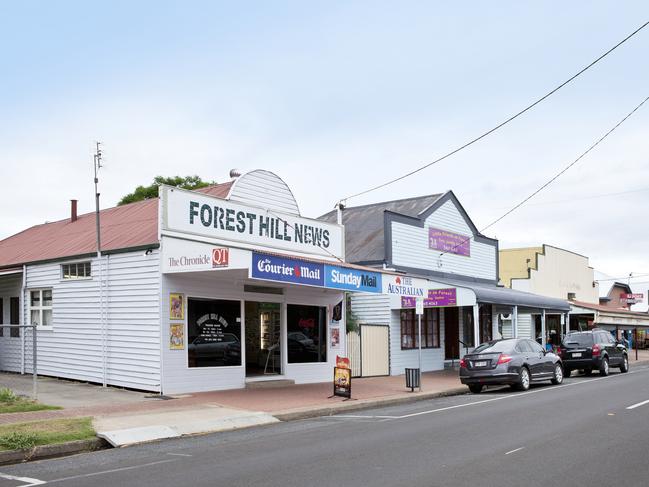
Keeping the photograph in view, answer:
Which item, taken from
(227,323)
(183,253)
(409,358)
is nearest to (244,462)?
(183,253)

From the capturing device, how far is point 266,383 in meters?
18.7

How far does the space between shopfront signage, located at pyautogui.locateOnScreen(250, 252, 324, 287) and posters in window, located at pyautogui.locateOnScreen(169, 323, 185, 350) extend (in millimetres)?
2671

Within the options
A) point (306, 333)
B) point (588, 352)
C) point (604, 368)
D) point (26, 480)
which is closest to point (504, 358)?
point (306, 333)

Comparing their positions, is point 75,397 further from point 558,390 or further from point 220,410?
point 558,390

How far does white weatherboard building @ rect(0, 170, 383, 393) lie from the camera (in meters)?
16.3

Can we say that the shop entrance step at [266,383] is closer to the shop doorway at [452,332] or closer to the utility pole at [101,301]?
the utility pole at [101,301]

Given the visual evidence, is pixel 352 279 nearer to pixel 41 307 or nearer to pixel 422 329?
pixel 41 307

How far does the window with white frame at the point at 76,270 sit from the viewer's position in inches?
728

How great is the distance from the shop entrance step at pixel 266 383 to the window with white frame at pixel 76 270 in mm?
5077

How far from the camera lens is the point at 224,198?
18.3 meters

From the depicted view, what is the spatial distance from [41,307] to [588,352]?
1788 cm

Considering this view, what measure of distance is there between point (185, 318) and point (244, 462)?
315 inches

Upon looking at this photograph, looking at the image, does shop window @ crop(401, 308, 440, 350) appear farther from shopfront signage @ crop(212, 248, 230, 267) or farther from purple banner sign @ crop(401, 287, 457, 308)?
shopfront signage @ crop(212, 248, 230, 267)

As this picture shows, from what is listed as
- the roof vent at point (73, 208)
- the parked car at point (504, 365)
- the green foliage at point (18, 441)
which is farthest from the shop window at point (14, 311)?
the parked car at point (504, 365)
